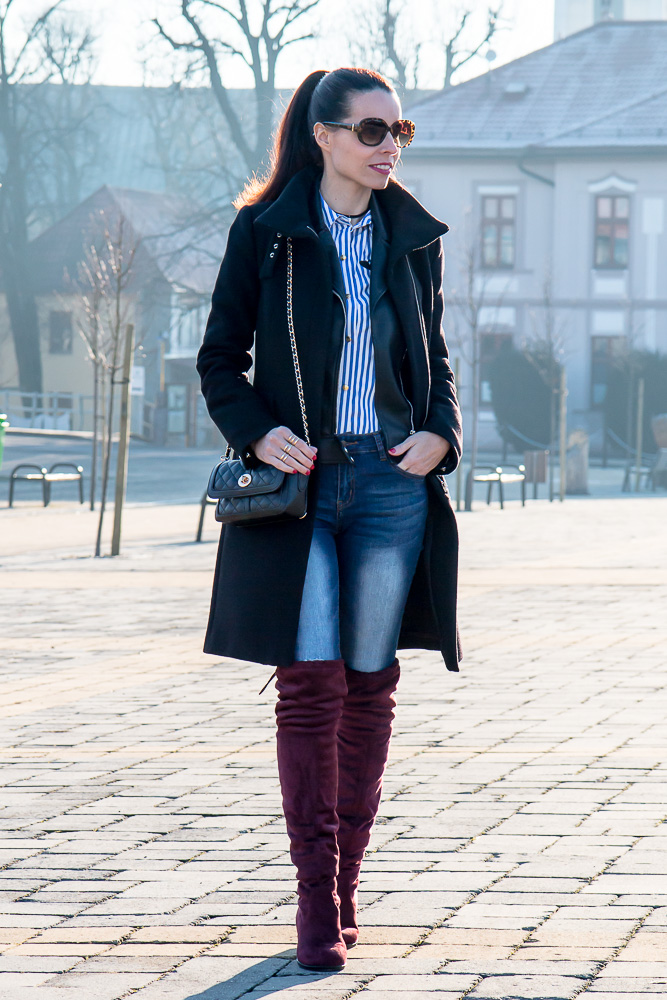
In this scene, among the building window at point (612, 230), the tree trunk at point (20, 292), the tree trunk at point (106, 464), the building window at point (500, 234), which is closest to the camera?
the tree trunk at point (106, 464)

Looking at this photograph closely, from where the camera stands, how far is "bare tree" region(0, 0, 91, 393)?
50.8 meters

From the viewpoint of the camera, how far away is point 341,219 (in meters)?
3.38

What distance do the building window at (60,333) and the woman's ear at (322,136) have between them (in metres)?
56.0

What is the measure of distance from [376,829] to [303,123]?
1.84m

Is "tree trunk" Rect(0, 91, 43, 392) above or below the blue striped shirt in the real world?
above

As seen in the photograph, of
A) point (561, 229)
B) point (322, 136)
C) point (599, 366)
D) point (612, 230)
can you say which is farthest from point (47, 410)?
point (322, 136)

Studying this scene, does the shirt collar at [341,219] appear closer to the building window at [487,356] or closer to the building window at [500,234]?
the building window at [487,356]

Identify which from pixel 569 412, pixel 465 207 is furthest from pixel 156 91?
pixel 569 412

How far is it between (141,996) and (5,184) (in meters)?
54.2

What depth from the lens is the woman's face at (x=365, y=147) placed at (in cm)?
331

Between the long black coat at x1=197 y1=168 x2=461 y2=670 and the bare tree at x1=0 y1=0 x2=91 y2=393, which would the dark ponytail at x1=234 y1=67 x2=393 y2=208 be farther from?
the bare tree at x1=0 y1=0 x2=91 y2=393

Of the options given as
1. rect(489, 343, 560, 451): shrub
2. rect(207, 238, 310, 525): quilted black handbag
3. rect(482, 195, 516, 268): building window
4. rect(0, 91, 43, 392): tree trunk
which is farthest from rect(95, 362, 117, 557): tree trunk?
rect(0, 91, 43, 392): tree trunk

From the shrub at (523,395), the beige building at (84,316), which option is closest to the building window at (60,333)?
the beige building at (84,316)

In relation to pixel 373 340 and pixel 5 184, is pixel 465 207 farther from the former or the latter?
pixel 373 340
